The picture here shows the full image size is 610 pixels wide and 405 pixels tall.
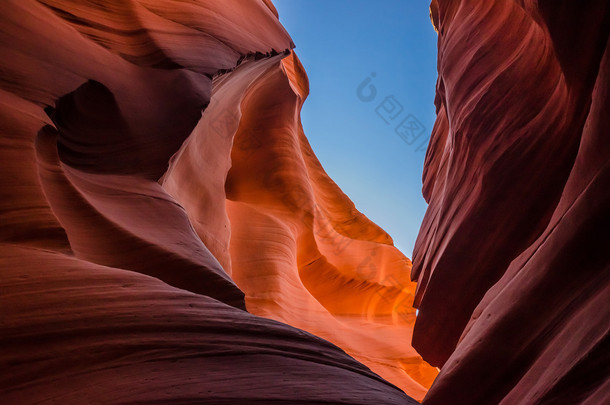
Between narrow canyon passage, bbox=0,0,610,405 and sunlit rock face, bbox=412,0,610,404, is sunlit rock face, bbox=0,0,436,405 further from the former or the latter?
sunlit rock face, bbox=412,0,610,404

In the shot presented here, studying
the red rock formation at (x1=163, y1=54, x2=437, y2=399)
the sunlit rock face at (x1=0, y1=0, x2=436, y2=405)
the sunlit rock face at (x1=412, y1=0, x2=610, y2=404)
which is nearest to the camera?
the sunlit rock face at (x1=0, y1=0, x2=436, y2=405)

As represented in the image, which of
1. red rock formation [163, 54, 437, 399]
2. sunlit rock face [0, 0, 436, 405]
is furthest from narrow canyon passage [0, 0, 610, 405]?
red rock formation [163, 54, 437, 399]

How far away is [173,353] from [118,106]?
2713 mm

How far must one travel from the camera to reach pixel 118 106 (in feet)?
13.3

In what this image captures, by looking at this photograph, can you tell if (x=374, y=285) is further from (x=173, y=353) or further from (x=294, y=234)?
(x=173, y=353)

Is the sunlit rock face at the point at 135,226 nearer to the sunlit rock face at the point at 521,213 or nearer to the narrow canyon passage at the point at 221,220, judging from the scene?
the narrow canyon passage at the point at 221,220

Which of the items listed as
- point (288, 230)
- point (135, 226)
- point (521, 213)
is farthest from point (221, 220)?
point (521, 213)

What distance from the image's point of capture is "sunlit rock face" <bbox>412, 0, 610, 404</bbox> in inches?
99.4

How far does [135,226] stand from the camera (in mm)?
3693

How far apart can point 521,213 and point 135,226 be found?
3751 mm

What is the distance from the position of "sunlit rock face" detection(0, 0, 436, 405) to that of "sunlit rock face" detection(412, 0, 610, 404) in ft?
2.62

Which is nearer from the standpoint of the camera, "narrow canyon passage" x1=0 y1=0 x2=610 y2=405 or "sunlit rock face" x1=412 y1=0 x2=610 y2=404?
"narrow canyon passage" x1=0 y1=0 x2=610 y2=405

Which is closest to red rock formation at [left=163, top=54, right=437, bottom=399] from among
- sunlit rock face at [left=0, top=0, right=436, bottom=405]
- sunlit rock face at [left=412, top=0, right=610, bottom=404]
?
sunlit rock face at [left=0, top=0, right=436, bottom=405]

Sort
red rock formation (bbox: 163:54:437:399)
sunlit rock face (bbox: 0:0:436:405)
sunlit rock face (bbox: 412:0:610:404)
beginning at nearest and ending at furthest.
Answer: sunlit rock face (bbox: 0:0:436:405) → sunlit rock face (bbox: 412:0:610:404) → red rock formation (bbox: 163:54:437:399)
